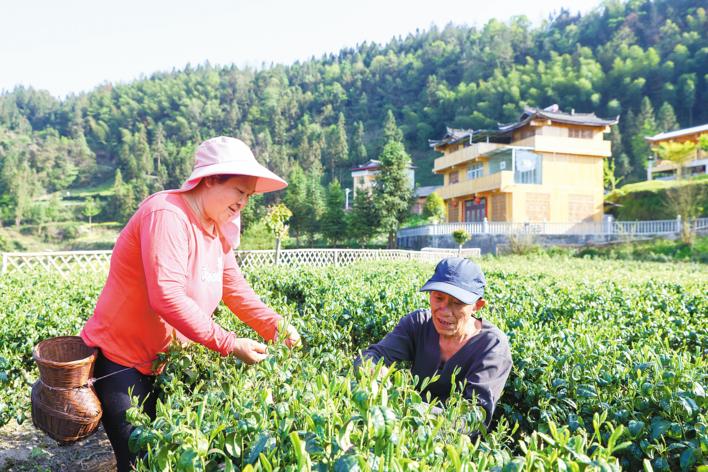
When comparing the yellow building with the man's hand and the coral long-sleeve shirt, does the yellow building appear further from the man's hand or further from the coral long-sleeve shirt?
the coral long-sleeve shirt

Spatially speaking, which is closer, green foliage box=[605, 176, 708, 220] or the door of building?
green foliage box=[605, 176, 708, 220]

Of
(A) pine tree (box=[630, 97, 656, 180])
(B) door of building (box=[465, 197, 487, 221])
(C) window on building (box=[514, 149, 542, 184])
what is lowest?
(B) door of building (box=[465, 197, 487, 221])

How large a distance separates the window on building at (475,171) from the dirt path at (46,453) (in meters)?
33.1

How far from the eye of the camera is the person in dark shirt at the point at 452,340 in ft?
7.58

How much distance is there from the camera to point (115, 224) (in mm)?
69562

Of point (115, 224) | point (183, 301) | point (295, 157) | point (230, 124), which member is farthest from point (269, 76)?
point (183, 301)

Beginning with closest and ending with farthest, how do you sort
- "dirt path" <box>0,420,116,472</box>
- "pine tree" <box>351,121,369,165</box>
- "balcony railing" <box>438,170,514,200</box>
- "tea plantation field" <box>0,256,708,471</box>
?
"tea plantation field" <box>0,256,708,471</box>
"dirt path" <box>0,420,116,472</box>
"balcony railing" <box>438,170,514,200</box>
"pine tree" <box>351,121,369,165</box>

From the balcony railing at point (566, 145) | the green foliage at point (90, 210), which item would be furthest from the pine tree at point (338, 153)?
the balcony railing at point (566, 145)

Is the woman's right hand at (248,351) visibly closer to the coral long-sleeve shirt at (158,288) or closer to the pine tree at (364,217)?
the coral long-sleeve shirt at (158,288)

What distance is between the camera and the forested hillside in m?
63.2

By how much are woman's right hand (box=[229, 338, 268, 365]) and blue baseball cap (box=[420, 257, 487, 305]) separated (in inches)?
32.2

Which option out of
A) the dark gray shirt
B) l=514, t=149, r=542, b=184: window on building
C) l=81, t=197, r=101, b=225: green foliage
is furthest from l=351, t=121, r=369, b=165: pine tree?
the dark gray shirt

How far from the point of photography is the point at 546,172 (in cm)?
3128

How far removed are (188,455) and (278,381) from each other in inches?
23.9
